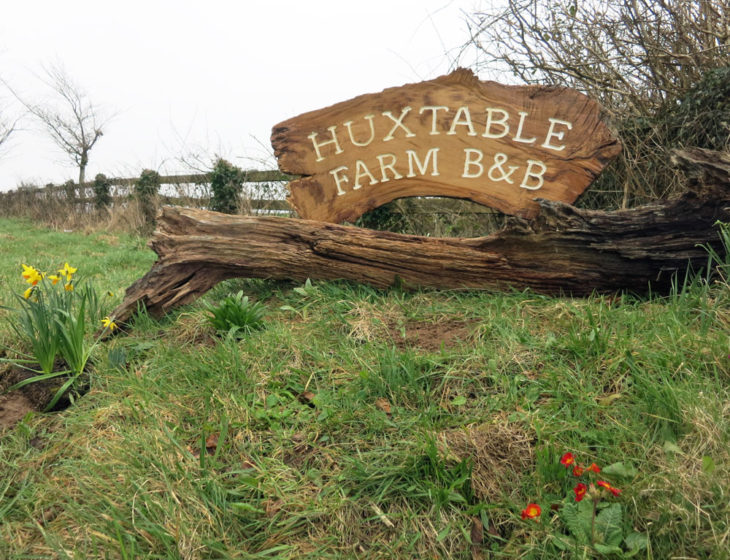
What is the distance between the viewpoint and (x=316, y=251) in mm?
3793

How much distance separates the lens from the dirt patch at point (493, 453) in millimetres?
1991

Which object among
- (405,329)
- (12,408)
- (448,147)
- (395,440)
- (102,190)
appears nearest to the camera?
(395,440)

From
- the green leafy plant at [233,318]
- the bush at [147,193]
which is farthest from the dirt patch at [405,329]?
the bush at [147,193]

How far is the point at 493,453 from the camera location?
2.08 m

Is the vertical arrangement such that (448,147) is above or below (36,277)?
above

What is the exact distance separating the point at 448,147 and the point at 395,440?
2.61 metres

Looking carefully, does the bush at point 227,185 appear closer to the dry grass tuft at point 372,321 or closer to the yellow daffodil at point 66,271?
the yellow daffodil at point 66,271

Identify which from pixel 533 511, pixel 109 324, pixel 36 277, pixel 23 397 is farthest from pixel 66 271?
pixel 533 511

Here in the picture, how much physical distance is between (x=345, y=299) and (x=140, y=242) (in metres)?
7.89

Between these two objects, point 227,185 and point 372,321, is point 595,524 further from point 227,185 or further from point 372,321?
point 227,185

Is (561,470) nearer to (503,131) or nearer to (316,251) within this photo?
(316,251)

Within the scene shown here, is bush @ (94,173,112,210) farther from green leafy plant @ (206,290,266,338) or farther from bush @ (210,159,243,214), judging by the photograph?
green leafy plant @ (206,290,266,338)

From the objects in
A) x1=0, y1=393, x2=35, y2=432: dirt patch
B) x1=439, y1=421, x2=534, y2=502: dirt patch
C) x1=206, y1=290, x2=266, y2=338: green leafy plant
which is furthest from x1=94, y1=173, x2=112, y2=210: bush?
x1=439, y1=421, x2=534, y2=502: dirt patch

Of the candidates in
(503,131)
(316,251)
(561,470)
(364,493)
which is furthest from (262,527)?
(503,131)
